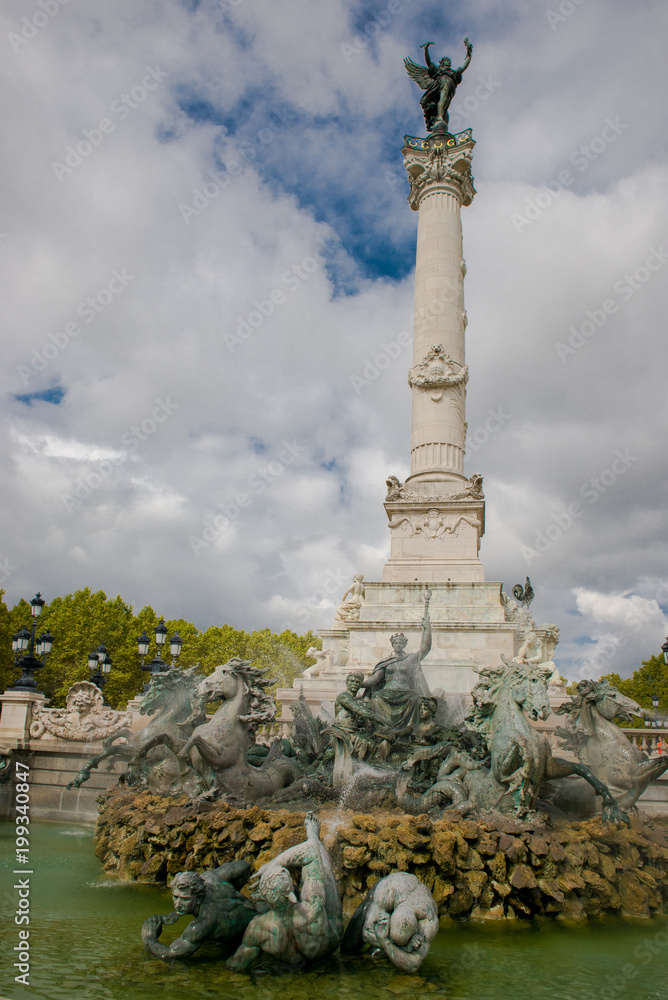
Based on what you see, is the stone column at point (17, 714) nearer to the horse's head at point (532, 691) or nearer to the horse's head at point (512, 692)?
the horse's head at point (512, 692)

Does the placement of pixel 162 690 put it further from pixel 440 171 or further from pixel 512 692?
pixel 440 171

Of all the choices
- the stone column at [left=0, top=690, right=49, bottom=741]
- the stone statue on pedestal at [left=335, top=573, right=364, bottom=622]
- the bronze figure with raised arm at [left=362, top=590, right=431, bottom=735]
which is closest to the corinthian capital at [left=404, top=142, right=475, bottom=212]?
the stone statue on pedestal at [left=335, top=573, right=364, bottom=622]

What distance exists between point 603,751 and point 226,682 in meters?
5.17

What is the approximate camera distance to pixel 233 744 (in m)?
8.80

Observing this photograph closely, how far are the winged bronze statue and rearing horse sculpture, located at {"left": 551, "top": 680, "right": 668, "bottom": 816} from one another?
914 inches

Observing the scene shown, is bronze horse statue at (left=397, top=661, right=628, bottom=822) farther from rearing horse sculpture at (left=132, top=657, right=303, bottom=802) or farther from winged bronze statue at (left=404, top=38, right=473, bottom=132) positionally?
winged bronze statue at (left=404, top=38, right=473, bottom=132)

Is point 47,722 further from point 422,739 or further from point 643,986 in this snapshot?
point 643,986

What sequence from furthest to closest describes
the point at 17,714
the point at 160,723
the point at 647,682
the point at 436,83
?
the point at 647,682
the point at 436,83
the point at 17,714
the point at 160,723

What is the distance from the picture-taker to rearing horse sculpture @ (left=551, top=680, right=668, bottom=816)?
8.42 meters

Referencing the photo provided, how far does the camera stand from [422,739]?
32.0 ft

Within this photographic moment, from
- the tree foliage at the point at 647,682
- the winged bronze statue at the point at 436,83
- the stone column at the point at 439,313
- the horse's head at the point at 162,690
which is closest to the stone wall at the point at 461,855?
the horse's head at the point at 162,690

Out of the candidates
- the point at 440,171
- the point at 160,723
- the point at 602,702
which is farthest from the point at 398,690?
the point at 440,171

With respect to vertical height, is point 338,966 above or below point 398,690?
below

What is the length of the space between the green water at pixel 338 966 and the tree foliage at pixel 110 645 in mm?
23893
